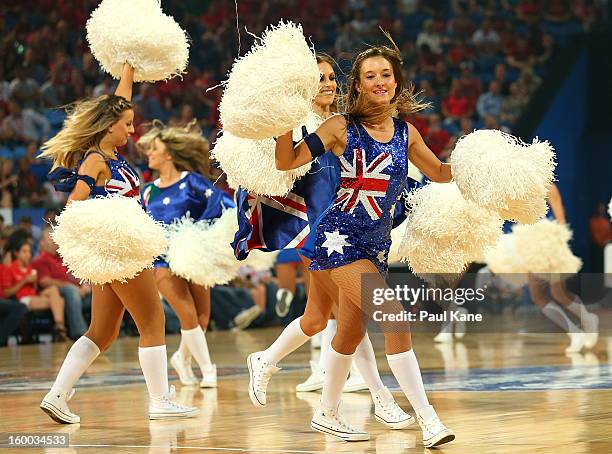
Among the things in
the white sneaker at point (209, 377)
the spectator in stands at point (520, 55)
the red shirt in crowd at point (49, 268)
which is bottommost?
the white sneaker at point (209, 377)

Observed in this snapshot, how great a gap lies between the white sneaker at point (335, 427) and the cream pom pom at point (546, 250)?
4679 millimetres

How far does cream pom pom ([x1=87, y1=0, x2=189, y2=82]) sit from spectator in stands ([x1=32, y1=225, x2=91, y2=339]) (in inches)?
188

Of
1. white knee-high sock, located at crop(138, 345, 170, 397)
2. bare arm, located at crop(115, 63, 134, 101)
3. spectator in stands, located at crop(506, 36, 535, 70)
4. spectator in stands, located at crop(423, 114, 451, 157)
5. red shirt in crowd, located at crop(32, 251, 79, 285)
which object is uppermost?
spectator in stands, located at crop(506, 36, 535, 70)

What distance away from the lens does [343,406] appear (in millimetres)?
6285

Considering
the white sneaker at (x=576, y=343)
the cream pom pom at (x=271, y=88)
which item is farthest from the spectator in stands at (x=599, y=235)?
the cream pom pom at (x=271, y=88)

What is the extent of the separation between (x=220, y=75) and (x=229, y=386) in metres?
9.50

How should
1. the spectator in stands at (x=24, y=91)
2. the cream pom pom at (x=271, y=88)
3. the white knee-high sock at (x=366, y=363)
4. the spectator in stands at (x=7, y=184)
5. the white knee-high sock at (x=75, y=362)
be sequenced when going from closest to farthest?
1. the cream pom pom at (x=271, y=88)
2. the white knee-high sock at (x=366, y=363)
3. the white knee-high sock at (x=75, y=362)
4. the spectator in stands at (x=7, y=184)
5. the spectator in stands at (x=24, y=91)

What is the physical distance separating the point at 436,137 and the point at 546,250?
5.84 metres

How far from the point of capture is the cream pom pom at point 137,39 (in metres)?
6.29

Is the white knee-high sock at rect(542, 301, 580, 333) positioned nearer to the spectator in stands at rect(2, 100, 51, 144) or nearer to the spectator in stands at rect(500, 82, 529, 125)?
the spectator in stands at rect(2, 100, 51, 144)

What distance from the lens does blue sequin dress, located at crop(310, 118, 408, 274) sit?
4.88 metres

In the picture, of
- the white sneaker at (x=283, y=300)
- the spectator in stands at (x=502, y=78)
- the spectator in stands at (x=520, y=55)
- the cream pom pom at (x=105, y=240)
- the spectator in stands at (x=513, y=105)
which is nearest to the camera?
the cream pom pom at (x=105, y=240)

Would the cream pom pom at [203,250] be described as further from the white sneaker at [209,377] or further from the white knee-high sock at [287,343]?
the white knee-high sock at [287,343]

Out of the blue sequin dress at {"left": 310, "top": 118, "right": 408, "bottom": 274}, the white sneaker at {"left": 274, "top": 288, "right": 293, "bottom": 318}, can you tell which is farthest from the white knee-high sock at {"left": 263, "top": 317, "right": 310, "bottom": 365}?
the white sneaker at {"left": 274, "top": 288, "right": 293, "bottom": 318}
